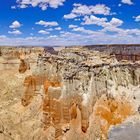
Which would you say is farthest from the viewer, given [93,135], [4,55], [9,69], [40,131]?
[4,55]

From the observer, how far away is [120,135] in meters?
15.5

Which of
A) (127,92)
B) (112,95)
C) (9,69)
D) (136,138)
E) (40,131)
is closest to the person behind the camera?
(136,138)

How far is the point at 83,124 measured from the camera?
78.7ft

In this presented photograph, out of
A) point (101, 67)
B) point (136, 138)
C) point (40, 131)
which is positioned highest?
point (101, 67)

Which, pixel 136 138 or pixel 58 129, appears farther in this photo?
pixel 58 129

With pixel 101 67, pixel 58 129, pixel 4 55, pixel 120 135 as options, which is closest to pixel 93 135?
pixel 58 129

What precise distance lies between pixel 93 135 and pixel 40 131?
8.92 metres

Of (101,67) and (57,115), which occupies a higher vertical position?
(101,67)

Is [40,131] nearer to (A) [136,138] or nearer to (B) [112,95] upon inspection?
(B) [112,95]

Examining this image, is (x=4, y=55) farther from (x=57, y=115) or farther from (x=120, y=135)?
(x=120, y=135)

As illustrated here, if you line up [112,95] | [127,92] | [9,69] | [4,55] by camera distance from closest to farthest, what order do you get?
[112,95]
[127,92]
[9,69]
[4,55]

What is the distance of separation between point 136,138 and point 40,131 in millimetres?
16920

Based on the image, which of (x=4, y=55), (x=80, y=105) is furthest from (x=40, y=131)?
(x=4, y=55)

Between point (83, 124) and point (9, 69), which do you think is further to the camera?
point (9, 69)
